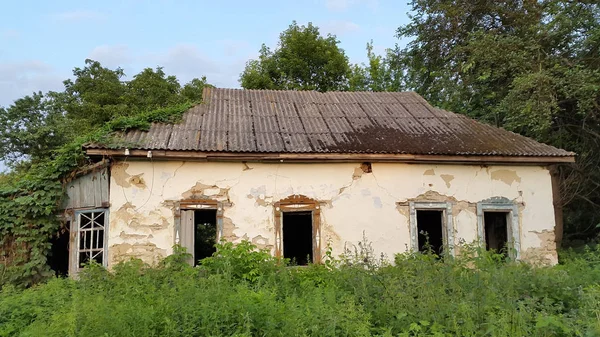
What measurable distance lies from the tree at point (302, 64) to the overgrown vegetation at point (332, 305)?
48.1 feet

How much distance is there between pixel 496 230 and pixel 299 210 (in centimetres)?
515

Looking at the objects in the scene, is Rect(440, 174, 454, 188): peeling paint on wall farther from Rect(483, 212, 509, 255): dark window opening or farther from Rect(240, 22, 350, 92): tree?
Rect(240, 22, 350, 92): tree

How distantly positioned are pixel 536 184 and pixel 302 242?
6.68 m

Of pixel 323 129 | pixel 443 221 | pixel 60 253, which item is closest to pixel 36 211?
pixel 60 253

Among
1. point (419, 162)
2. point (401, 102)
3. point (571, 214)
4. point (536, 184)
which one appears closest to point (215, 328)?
point (419, 162)

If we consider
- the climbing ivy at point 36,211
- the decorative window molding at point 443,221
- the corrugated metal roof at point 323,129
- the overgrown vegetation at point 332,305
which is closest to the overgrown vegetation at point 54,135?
the climbing ivy at point 36,211

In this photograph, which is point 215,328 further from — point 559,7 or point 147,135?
point 559,7

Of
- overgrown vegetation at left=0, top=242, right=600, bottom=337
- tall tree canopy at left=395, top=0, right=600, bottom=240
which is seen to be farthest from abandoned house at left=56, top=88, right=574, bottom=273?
tall tree canopy at left=395, top=0, right=600, bottom=240

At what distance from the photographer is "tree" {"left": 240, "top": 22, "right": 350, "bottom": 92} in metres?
20.7

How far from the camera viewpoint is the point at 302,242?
13383 millimetres

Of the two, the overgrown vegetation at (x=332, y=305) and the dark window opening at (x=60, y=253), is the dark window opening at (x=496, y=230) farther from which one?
the dark window opening at (x=60, y=253)

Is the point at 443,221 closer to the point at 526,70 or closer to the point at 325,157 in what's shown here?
the point at 325,157

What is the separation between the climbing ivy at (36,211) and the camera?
8.31 metres

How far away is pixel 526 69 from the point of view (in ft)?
37.3
